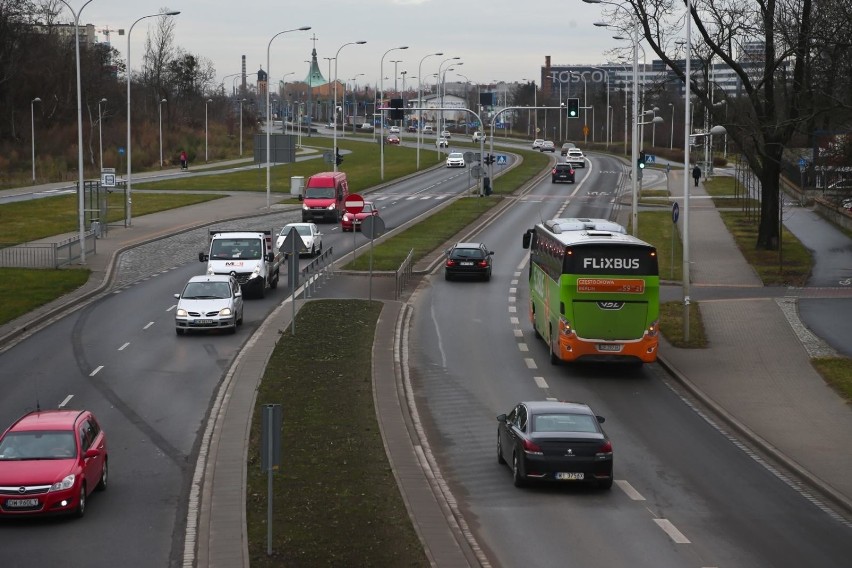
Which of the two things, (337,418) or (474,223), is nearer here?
(337,418)

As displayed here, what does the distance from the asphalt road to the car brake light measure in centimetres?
71

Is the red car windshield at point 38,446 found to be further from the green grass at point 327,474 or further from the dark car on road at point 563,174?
the dark car on road at point 563,174

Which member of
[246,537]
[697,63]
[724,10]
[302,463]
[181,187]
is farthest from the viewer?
[181,187]

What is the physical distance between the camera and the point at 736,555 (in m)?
15.0

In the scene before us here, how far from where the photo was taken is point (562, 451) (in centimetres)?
1784

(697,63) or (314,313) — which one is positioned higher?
(697,63)

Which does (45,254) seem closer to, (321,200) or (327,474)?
(321,200)

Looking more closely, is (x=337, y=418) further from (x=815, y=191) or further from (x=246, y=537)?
(x=815, y=191)

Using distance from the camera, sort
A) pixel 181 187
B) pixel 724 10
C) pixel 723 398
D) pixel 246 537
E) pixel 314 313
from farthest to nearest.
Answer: pixel 181 187 < pixel 724 10 < pixel 314 313 < pixel 723 398 < pixel 246 537

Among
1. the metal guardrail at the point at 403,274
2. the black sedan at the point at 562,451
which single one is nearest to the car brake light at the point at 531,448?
the black sedan at the point at 562,451

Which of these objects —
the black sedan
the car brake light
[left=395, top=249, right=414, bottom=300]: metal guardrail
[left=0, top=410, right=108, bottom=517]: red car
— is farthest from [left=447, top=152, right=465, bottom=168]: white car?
[left=0, top=410, right=108, bottom=517]: red car

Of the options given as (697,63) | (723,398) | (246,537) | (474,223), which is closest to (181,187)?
(474,223)

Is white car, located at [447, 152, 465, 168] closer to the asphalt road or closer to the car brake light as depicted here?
the asphalt road

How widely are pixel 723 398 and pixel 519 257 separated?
2620cm
